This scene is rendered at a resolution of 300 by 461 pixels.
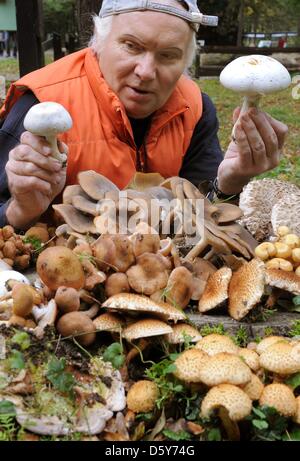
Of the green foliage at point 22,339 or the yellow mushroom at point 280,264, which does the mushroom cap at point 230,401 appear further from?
the yellow mushroom at point 280,264

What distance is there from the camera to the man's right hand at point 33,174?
2586 millimetres

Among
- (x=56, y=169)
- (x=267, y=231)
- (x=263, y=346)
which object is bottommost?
(x=267, y=231)

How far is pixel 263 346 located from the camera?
6.83ft

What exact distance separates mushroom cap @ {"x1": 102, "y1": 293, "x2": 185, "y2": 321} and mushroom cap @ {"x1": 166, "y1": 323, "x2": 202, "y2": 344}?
0.04 m

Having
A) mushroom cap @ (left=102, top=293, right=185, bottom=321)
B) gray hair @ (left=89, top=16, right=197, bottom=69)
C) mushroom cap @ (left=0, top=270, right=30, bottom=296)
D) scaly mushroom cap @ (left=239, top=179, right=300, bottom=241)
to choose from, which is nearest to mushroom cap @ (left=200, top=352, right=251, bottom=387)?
mushroom cap @ (left=102, top=293, right=185, bottom=321)

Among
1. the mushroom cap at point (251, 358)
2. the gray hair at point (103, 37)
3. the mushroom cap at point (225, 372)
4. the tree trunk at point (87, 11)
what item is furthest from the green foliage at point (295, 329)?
the tree trunk at point (87, 11)

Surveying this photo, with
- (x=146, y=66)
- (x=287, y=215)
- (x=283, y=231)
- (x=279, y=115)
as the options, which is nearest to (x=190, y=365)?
(x=283, y=231)

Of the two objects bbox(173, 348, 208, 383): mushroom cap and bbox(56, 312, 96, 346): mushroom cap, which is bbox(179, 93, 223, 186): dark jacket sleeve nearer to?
bbox(56, 312, 96, 346): mushroom cap

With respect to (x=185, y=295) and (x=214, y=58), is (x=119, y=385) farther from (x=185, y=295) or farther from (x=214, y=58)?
(x=214, y=58)

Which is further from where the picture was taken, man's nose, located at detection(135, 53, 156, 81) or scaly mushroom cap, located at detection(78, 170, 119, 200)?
man's nose, located at detection(135, 53, 156, 81)

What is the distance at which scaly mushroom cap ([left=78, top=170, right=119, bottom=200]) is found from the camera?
109 inches

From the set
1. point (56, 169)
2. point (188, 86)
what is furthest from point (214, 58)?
point (56, 169)

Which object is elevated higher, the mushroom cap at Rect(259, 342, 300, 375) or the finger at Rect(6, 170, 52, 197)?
the finger at Rect(6, 170, 52, 197)

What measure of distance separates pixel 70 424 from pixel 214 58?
18.1 metres
